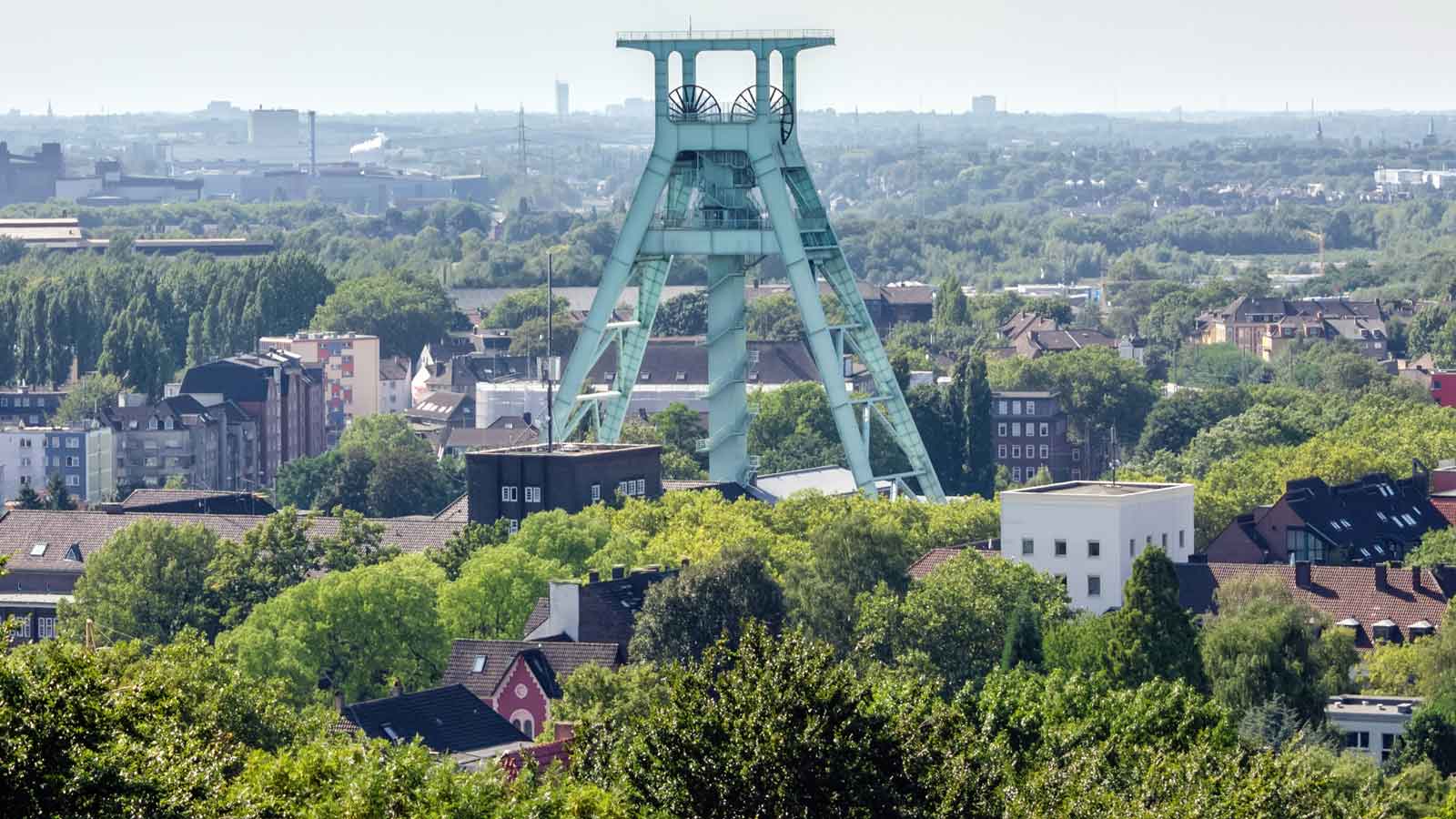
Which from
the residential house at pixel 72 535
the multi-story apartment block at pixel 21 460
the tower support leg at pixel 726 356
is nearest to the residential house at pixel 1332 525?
the tower support leg at pixel 726 356

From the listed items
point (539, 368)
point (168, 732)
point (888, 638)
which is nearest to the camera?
point (168, 732)

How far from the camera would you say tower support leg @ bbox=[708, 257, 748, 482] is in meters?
87.5

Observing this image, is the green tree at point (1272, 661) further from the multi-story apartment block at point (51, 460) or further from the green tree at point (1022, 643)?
the multi-story apartment block at point (51, 460)

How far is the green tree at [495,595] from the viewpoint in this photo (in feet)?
233

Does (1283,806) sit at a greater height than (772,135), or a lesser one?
lesser

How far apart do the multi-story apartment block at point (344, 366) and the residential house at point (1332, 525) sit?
222ft

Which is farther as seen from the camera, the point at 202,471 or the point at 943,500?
the point at 202,471

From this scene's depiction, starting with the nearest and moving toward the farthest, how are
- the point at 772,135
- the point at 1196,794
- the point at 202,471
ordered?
the point at 1196,794
the point at 772,135
the point at 202,471

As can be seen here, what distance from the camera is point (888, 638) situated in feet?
213

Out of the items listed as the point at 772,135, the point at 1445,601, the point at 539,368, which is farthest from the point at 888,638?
the point at 539,368

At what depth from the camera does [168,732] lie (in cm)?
3634

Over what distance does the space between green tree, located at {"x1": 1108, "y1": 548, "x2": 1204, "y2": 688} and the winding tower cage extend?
81.1 feet

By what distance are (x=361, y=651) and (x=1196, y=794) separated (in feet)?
91.9

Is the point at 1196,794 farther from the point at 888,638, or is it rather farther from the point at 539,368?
the point at 539,368
